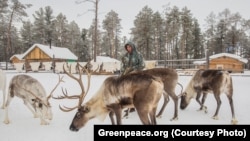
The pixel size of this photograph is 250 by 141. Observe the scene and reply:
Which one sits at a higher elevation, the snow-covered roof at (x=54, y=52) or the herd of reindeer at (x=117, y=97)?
→ the snow-covered roof at (x=54, y=52)

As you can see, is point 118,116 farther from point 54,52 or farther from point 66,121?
point 54,52

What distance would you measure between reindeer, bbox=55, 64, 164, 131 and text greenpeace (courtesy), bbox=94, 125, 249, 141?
0.34 meters

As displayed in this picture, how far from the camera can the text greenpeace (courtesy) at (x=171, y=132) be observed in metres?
3.30

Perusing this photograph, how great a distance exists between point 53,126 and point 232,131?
3.14m

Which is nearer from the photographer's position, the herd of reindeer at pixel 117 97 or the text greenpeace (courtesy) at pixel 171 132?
the text greenpeace (courtesy) at pixel 171 132

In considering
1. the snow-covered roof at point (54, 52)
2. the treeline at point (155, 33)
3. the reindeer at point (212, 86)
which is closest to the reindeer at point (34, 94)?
the reindeer at point (212, 86)

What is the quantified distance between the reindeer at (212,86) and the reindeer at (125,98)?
6.11 ft

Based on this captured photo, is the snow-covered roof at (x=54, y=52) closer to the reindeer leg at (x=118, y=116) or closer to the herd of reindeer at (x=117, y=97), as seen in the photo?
the herd of reindeer at (x=117, y=97)

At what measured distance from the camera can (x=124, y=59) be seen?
616 cm

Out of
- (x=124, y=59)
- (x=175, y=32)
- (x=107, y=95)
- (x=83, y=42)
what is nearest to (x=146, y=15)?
(x=175, y=32)

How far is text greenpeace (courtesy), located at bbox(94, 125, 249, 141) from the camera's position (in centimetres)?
330

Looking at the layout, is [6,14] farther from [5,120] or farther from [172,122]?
[172,122]

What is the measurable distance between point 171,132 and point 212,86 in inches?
93.9

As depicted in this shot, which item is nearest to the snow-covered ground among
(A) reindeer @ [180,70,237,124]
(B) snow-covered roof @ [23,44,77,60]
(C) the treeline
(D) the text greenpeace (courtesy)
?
(A) reindeer @ [180,70,237,124]
